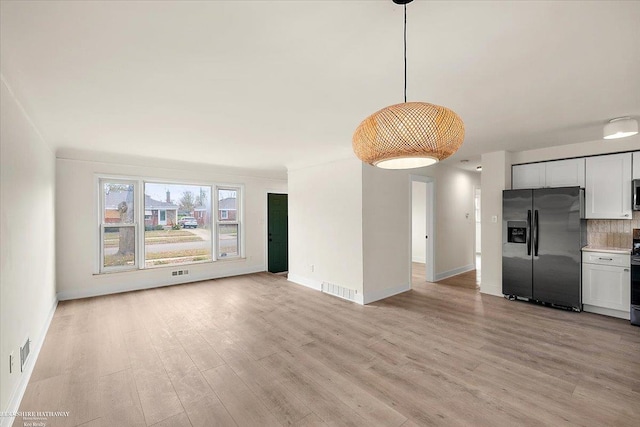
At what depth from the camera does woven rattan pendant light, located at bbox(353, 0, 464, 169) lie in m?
1.37

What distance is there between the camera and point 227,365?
263 cm

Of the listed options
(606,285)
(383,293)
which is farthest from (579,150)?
(383,293)

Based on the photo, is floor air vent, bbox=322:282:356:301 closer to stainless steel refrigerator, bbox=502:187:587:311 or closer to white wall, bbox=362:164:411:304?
white wall, bbox=362:164:411:304

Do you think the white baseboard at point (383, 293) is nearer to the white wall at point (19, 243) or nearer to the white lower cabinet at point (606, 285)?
the white lower cabinet at point (606, 285)

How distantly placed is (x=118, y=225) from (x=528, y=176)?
733cm

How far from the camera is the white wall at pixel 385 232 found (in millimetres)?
4547

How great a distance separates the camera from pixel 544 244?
13.9 feet

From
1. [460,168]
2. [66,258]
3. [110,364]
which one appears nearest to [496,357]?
[110,364]

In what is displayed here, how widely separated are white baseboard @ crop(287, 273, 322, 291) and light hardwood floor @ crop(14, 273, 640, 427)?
0.96 metres

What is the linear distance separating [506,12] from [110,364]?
4.07 metres

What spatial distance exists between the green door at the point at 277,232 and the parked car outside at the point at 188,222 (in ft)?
5.70

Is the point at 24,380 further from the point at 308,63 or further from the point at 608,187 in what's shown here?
the point at 608,187

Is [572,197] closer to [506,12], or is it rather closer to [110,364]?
[506,12]

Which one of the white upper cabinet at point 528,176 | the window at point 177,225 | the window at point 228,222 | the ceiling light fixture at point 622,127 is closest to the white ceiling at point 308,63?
the ceiling light fixture at point 622,127
